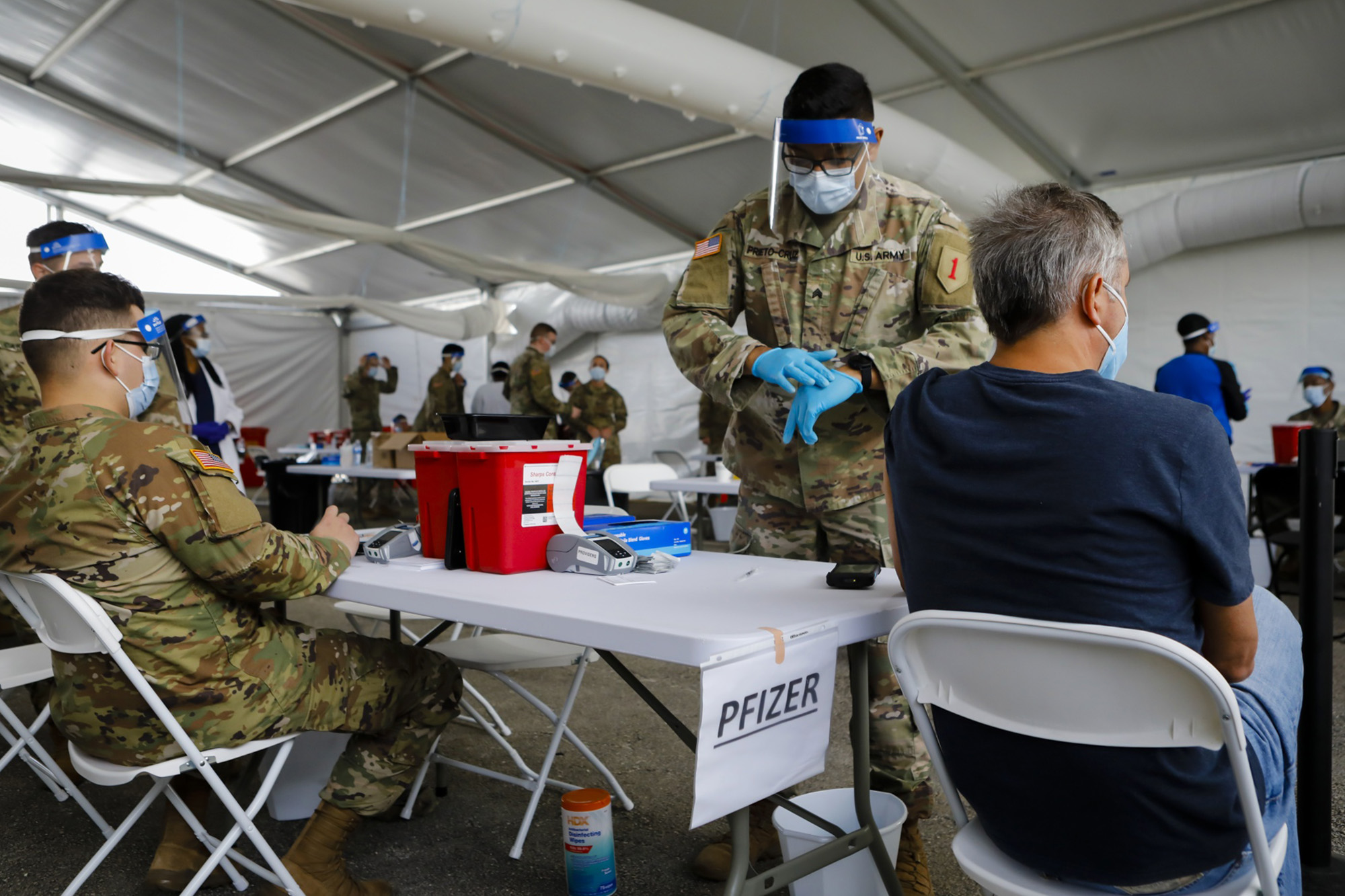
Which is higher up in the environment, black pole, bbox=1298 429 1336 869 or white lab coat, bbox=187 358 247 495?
white lab coat, bbox=187 358 247 495

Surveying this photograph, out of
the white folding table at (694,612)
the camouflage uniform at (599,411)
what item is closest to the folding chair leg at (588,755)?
the white folding table at (694,612)

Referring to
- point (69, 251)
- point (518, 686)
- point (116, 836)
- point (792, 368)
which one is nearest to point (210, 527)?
point (116, 836)

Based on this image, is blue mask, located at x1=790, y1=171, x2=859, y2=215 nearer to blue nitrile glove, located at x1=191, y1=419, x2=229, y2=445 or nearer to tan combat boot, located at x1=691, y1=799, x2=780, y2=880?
tan combat boot, located at x1=691, y1=799, x2=780, y2=880

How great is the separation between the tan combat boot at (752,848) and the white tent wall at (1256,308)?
6.86 m

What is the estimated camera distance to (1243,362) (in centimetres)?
745

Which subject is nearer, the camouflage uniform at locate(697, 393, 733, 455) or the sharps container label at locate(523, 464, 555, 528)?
the sharps container label at locate(523, 464, 555, 528)

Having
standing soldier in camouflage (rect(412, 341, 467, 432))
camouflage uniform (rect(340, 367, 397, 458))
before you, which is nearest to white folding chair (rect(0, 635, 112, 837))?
standing soldier in camouflage (rect(412, 341, 467, 432))

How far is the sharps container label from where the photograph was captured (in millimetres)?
1723

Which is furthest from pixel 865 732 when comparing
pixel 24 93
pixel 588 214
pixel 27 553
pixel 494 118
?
pixel 24 93

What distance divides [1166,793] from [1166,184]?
25.2 feet

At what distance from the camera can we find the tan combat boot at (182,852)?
1917mm

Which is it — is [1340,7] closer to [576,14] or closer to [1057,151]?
[1057,151]

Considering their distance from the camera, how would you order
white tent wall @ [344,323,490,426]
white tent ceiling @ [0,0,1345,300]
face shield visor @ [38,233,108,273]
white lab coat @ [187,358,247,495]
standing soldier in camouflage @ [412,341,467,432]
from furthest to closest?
white tent wall @ [344,323,490,426] < standing soldier in camouflage @ [412,341,467,432] < white tent ceiling @ [0,0,1345,300] < white lab coat @ [187,358,247,495] < face shield visor @ [38,233,108,273]

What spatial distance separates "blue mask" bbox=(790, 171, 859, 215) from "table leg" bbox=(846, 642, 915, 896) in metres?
0.93
